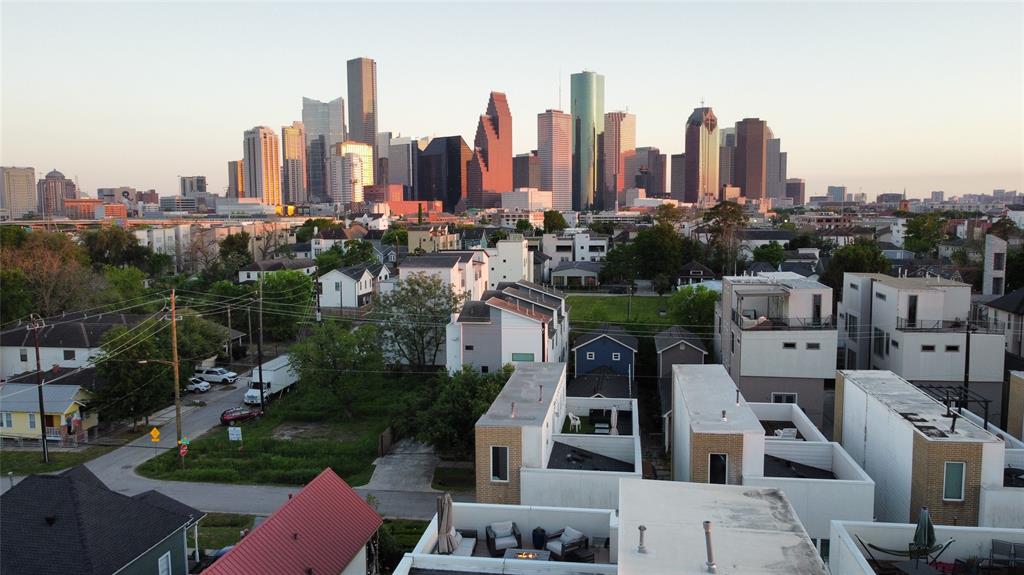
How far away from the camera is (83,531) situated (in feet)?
41.5

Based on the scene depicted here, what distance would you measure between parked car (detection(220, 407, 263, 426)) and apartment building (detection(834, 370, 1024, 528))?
22.4 meters

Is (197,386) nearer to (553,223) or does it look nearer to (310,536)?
(310,536)

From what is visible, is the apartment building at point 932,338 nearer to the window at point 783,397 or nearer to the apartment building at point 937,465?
the window at point 783,397

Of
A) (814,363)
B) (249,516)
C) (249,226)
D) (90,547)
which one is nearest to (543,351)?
(814,363)

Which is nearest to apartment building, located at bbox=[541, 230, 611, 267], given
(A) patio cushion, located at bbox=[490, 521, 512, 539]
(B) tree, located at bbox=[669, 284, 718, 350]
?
(B) tree, located at bbox=[669, 284, 718, 350]

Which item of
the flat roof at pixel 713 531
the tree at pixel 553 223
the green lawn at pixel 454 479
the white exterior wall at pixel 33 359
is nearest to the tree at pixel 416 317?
the green lawn at pixel 454 479

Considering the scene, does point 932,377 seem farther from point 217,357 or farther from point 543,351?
point 217,357

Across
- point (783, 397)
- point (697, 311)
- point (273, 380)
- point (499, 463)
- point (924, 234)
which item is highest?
point (924, 234)

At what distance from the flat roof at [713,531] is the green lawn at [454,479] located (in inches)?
436

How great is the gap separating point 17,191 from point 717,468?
7301 inches

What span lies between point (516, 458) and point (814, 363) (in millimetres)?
14894

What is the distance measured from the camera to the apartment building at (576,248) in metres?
81.2

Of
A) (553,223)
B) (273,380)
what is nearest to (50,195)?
(553,223)

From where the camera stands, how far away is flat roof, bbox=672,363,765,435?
1474 centimetres
